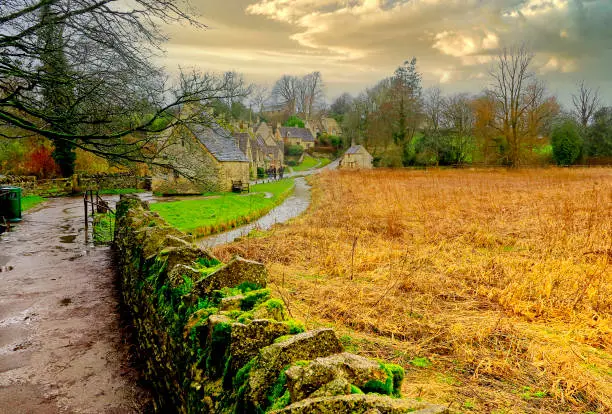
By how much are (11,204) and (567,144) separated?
169 ft

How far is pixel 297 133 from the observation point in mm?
96500

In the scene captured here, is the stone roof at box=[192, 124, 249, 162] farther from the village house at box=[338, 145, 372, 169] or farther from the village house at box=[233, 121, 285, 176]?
the village house at box=[338, 145, 372, 169]

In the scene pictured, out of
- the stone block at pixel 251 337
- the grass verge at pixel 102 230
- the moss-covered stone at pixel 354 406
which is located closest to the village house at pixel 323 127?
the grass verge at pixel 102 230

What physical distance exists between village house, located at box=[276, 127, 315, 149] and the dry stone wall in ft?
294

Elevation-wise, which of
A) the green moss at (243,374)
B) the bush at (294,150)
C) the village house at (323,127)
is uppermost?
the village house at (323,127)

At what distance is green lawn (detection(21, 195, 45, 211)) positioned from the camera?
24.7 m

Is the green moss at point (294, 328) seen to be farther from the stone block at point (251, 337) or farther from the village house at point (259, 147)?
the village house at point (259, 147)

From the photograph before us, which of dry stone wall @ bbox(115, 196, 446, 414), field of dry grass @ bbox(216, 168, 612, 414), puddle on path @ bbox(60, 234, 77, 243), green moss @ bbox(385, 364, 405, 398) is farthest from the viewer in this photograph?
puddle on path @ bbox(60, 234, 77, 243)

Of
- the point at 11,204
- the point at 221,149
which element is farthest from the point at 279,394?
the point at 221,149

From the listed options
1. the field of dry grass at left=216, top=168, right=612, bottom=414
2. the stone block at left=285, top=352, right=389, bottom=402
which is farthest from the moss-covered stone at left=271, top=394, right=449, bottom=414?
the field of dry grass at left=216, top=168, right=612, bottom=414

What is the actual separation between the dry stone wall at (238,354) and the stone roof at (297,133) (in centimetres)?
9090

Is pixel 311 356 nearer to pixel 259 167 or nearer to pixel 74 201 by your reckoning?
pixel 74 201

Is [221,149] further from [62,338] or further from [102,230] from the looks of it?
[62,338]

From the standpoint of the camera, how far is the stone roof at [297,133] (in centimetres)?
9519
